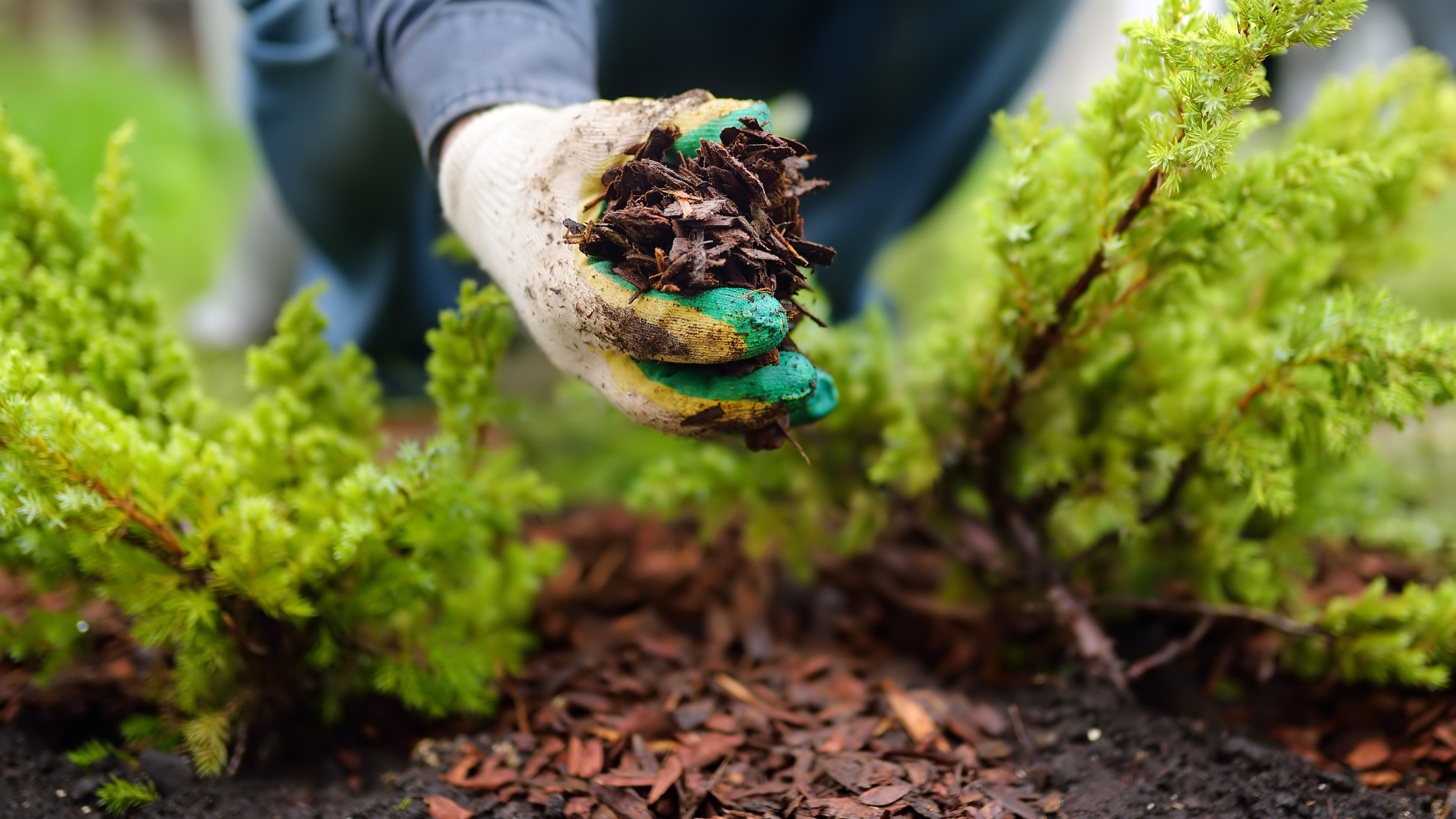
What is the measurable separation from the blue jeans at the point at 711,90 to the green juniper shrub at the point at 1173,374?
3.33 feet

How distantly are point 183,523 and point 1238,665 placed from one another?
79.1 inches

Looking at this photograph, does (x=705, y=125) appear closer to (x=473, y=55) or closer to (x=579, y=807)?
(x=473, y=55)

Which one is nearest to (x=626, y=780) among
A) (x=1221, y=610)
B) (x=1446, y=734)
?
(x=1221, y=610)

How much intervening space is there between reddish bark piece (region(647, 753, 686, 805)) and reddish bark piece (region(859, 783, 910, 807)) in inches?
11.6

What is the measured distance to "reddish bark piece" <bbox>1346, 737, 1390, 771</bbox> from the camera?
1497 millimetres

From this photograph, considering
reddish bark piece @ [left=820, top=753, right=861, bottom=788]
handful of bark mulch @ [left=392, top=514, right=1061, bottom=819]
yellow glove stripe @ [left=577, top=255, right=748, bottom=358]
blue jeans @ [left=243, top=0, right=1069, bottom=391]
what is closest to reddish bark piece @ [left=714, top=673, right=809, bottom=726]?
handful of bark mulch @ [left=392, top=514, right=1061, bottom=819]

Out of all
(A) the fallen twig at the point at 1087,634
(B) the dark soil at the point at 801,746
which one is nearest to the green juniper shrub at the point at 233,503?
(B) the dark soil at the point at 801,746

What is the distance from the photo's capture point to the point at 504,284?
140cm

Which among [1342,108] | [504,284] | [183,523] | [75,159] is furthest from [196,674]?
[75,159]

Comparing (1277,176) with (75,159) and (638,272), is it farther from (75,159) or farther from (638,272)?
(75,159)

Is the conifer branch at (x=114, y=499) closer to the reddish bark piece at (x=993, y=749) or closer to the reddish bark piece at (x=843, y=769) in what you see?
the reddish bark piece at (x=843, y=769)

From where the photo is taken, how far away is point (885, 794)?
1.34 metres

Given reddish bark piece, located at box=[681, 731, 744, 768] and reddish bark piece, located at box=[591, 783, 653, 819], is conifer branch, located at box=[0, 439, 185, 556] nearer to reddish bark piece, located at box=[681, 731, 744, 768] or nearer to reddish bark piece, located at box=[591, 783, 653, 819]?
reddish bark piece, located at box=[591, 783, 653, 819]

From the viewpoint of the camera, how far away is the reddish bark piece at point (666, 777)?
1.37 meters
